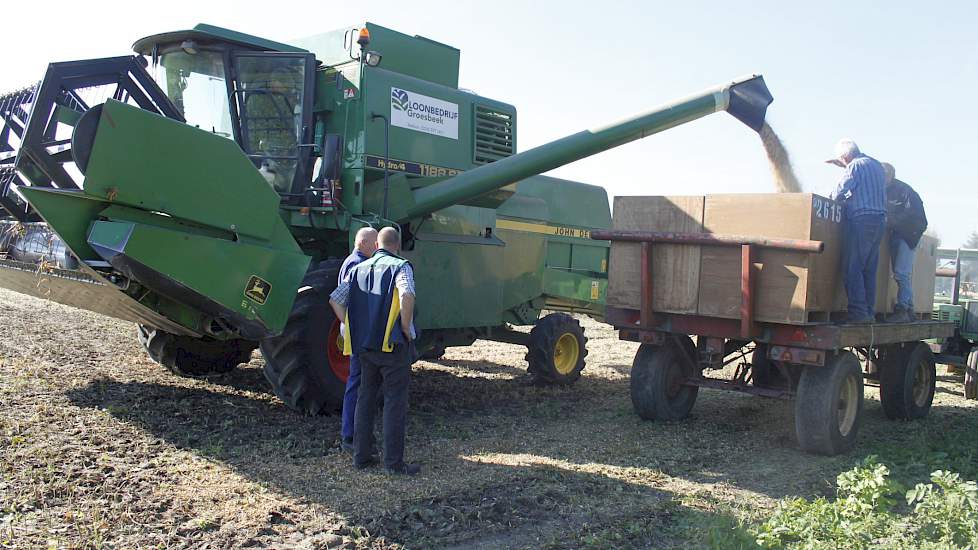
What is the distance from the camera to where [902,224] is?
7047 mm

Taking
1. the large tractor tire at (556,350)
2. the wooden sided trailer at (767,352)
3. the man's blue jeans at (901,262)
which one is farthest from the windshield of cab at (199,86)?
the man's blue jeans at (901,262)

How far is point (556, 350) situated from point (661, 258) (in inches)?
105

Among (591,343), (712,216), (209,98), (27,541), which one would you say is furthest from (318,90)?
(591,343)

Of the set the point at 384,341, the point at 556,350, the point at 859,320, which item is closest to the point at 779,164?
the point at 859,320

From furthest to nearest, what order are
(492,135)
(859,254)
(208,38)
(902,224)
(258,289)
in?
(492,135), (902,224), (208,38), (859,254), (258,289)

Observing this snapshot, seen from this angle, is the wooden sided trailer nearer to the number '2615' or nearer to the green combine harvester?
the number '2615'

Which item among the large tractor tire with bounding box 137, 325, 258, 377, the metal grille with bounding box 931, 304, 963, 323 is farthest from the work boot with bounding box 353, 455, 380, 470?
the metal grille with bounding box 931, 304, 963, 323

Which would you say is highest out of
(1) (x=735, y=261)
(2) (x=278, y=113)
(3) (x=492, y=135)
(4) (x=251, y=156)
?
(3) (x=492, y=135)

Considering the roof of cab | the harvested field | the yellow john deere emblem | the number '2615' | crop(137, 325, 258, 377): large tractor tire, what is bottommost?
the harvested field

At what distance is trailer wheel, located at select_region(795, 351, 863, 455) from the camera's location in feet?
19.9

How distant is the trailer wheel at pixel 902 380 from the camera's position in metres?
7.67

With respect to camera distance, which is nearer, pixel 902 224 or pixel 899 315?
pixel 902 224

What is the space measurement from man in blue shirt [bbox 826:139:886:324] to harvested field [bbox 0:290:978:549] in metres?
1.18

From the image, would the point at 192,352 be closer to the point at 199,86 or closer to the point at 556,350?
the point at 199,86
